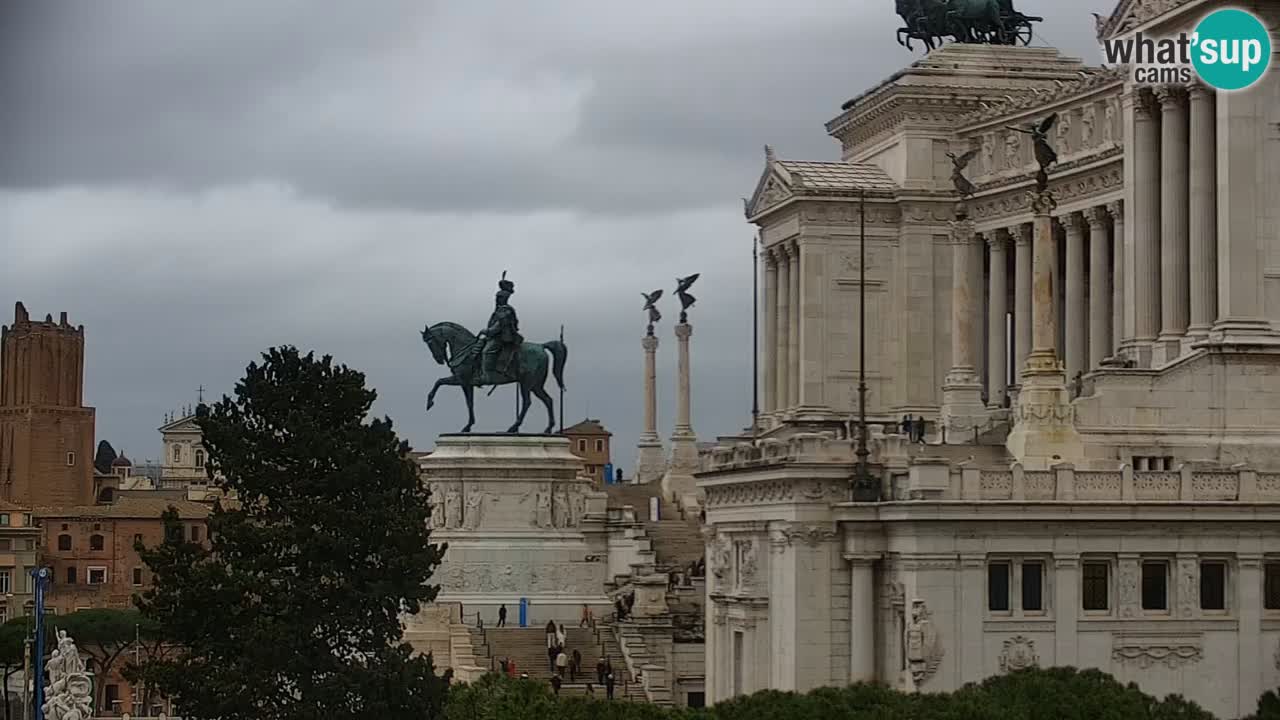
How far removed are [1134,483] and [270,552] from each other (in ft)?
71.1

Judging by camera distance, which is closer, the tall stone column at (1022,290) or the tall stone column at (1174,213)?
the tall stone column at (1174,213)

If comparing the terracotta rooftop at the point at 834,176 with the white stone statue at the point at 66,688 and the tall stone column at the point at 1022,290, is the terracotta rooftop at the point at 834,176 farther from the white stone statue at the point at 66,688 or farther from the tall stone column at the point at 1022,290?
the white stone statue at the point at 66,688

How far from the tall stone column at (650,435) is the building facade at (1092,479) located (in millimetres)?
38160

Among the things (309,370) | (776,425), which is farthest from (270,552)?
(776,425)

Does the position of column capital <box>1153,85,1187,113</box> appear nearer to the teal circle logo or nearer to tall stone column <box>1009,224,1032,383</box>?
the teal circle logo

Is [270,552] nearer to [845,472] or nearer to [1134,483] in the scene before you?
[845,472]

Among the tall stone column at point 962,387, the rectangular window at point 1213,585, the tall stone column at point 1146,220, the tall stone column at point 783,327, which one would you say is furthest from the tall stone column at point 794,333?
the rectangular window at point 1213,585

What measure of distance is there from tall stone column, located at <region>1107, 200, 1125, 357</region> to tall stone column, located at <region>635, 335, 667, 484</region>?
4152cm

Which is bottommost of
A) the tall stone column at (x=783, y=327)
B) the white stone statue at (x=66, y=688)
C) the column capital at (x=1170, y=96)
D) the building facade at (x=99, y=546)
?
the white stone statue at (x=66, y=688)

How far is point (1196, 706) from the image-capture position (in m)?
68.3

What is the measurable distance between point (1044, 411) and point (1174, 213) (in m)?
13.0

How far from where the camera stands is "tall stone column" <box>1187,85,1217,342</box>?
8525 cm

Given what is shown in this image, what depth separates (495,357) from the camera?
414ft

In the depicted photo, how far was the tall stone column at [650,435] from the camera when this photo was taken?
5728 inches
